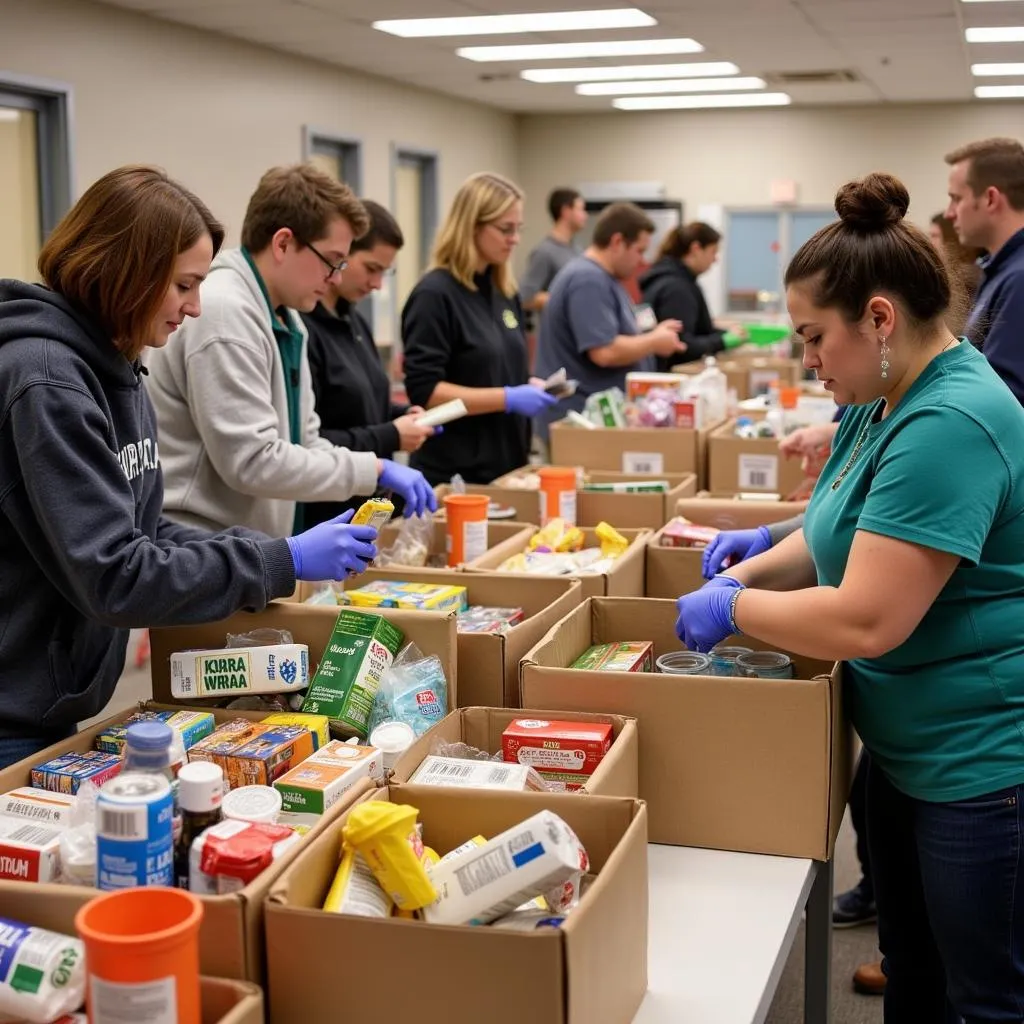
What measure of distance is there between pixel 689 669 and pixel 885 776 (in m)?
0.33

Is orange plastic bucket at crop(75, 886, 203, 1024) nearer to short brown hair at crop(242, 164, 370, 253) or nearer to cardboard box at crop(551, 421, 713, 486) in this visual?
short brown hair at crop(242, 164, 370, 253)

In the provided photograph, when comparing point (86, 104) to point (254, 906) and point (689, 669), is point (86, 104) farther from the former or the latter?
point (254, 906)

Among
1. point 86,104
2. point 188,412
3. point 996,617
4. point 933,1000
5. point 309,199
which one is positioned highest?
point 86,104

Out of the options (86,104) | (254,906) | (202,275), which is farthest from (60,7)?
(254,906)

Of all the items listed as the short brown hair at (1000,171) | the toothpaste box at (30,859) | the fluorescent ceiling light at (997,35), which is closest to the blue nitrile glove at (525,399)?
the short brown hair at (1000,171)

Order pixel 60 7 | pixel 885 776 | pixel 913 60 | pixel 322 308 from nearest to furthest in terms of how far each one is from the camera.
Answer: pixel 885 776 < pixel 322 308 < pixel 60 7 < pixel 913 60

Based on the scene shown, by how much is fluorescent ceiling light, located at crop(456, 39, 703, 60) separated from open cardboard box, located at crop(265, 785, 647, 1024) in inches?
251

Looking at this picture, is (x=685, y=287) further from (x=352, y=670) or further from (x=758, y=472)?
(x=352, y=670)

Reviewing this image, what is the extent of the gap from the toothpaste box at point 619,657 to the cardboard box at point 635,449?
1.57 metres

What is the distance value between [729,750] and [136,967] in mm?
927

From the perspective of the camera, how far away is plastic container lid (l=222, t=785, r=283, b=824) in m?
1.28

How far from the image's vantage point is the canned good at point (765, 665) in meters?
1.77

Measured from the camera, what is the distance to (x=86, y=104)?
18.2ft

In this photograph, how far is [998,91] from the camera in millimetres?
9109
